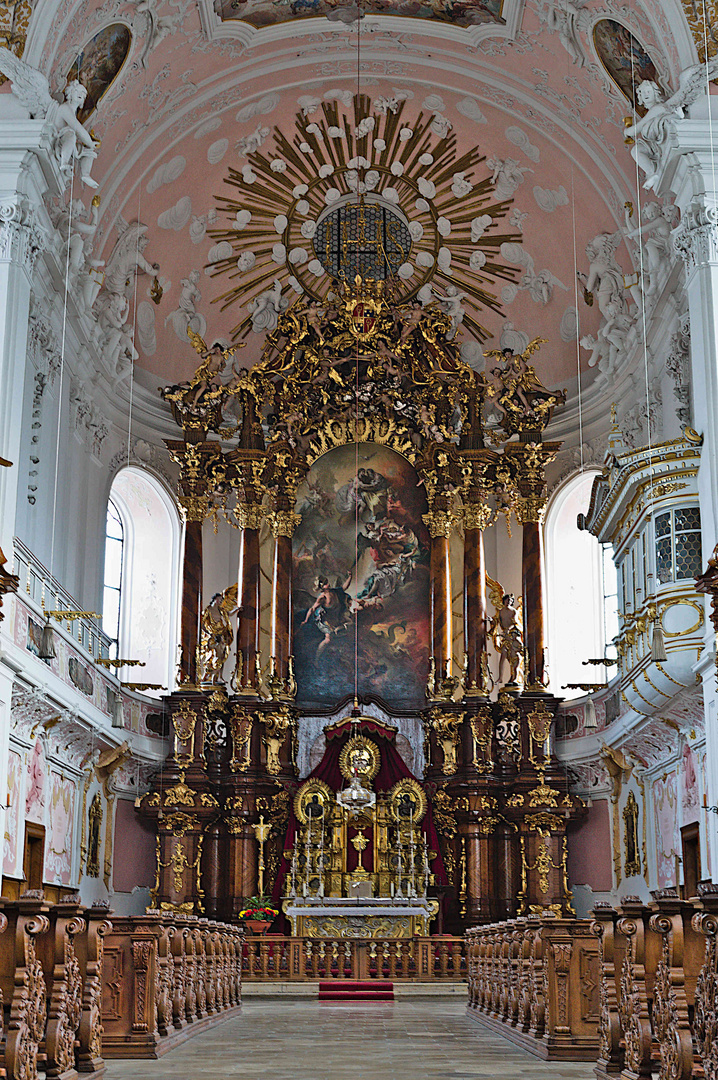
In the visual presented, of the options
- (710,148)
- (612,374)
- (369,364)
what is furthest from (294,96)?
(710,148)

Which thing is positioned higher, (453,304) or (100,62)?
(100,62)

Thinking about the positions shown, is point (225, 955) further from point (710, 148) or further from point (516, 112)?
point (516, 112)

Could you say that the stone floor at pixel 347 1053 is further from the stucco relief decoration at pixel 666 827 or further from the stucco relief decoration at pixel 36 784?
the stucco relief decoration at pixel 666 827

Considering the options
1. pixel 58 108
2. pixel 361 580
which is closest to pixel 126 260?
pixel 58 108

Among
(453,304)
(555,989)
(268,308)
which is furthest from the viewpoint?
(268,308)

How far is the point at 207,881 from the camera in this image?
19859mm

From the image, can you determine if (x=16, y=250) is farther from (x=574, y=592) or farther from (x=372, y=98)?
(x=574, y=592)

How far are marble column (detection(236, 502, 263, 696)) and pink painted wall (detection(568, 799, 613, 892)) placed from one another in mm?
5662

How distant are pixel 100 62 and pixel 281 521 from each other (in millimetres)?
7950

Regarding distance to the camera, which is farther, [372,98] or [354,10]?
[372,98]

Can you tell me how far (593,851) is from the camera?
66.9 ft

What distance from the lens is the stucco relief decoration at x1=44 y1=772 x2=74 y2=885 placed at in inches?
656

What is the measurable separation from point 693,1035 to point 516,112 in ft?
58.3

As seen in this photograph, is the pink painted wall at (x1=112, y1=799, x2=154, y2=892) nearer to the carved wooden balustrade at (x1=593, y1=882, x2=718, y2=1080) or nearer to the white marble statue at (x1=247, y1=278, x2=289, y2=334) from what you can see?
the white marble statue at (x1=247, y1=278, x2=289, y2=334)
